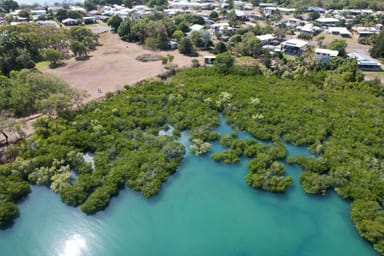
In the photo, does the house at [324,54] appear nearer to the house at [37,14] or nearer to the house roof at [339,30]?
the house roof at [339,30]

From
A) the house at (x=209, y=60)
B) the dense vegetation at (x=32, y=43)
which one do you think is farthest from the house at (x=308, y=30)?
the dense vegetation at (x=32, y=43)

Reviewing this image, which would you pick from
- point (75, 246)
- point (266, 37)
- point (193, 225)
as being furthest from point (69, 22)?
point (193, 225)

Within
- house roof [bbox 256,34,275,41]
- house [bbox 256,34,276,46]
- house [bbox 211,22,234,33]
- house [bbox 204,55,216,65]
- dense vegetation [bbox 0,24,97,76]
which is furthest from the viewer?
house [bbox 211,22,234,33]

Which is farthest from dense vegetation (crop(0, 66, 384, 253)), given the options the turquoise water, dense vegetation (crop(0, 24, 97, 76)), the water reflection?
dense vegetation (crop(0, 24, 97, 76))

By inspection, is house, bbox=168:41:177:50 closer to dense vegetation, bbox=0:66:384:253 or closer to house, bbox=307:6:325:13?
dense vegetation, bbox=0:66:384:253

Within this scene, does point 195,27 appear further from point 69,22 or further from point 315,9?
point 315,9

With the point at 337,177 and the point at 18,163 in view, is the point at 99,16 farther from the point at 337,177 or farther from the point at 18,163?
the point at 337,177
